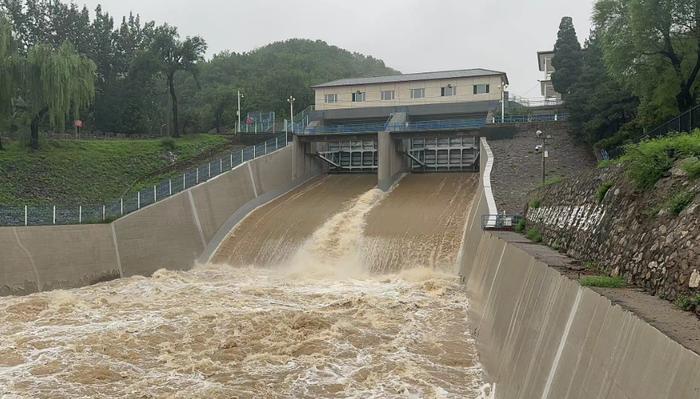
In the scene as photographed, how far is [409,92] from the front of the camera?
38.3m

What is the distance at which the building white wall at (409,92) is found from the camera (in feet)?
119

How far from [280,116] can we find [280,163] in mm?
21360

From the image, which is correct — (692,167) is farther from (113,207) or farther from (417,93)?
(417,93)

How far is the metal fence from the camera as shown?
60.3 ft

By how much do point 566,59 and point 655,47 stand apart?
781 inches

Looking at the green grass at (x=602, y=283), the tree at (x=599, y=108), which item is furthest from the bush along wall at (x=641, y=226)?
the tree at (x=599, y=108)

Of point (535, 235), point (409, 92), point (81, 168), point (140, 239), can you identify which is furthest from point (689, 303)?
point (409, 92)

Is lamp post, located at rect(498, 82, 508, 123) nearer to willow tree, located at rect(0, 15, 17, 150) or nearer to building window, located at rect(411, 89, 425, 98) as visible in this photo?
building window, located at rect(411, 89, 425, 98)

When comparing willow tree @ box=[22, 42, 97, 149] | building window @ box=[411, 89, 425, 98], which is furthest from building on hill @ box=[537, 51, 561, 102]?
willow tree @ box=[22, 42, 97, 149]

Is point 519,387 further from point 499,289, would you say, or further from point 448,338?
point 448,338

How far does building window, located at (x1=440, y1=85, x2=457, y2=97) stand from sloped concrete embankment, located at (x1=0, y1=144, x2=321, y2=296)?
13648 millimetres

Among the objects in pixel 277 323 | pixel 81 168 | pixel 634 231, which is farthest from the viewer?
pixel 81 168

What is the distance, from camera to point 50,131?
34.5 meters

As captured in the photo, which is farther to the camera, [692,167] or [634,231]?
[634,231]
